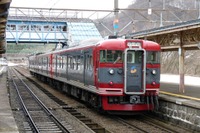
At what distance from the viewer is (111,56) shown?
12.8 m

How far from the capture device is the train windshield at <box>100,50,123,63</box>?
1273 centimetres

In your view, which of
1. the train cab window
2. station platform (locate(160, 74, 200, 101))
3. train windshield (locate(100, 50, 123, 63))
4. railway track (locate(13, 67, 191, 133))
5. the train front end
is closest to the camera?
railway track (locate(13, 67, 191, 133))

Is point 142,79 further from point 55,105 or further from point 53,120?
point 55,105

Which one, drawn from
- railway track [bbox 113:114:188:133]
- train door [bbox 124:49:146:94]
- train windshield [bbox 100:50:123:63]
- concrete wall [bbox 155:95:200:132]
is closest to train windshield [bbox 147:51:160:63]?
train door [bbox 124:49:146:94]

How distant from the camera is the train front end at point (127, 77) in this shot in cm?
1258

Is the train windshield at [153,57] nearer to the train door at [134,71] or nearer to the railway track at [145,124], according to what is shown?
the train door at [134,71]

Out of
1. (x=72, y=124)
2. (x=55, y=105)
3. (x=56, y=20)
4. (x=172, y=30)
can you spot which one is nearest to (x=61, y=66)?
(x=55, y=105)

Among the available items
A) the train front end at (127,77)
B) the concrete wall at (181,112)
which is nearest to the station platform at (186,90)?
the concrete wall at (181,112)

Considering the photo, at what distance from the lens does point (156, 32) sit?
16188 mm

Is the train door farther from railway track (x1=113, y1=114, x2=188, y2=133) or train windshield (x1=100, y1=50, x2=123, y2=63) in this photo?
railway track (x1=113, y1=114, x2=188, y2=133)

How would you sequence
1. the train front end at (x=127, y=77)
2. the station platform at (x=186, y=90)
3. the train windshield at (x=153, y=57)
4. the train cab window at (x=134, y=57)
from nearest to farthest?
the train front end at (x=127, y=77)
the train cab window at (x=134, y=57)
the train windshield at (x=153, y=57)
the station platform at (x=186, y=90)

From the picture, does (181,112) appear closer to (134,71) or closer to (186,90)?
(134,71)

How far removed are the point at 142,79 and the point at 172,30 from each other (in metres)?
3.05

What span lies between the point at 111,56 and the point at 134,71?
3.03 feet
